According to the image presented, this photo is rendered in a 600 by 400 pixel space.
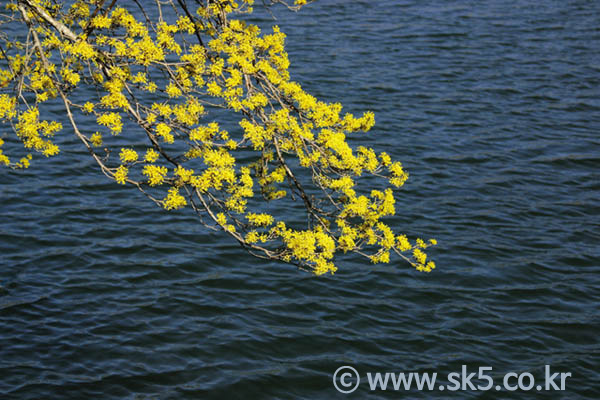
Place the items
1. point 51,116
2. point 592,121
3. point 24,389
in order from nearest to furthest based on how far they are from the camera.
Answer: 1. point 24,389
2. point 51,116
3. point 592,121

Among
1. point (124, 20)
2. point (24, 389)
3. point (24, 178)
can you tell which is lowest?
point (24, 389)

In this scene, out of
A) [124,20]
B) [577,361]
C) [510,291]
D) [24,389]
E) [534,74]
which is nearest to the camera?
[124,20]

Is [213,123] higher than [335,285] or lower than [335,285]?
lower

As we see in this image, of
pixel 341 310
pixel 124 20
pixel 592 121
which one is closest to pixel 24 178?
pixel 341 310

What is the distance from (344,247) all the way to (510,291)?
5.58 m

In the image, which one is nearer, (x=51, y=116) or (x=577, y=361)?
(x=577, y=361)

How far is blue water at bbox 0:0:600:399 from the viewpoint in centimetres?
952

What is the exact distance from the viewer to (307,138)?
6781 millimetres

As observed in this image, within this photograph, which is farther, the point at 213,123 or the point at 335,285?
the point at 335,285

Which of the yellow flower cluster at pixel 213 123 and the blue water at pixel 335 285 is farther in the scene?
the blue water at pixel 335 285

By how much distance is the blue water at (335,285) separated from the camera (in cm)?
952

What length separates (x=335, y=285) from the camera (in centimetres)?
1144

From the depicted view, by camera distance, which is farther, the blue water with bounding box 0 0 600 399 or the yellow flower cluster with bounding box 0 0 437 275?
the blue water with bounding box 0 0 600 399

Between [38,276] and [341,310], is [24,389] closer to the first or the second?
[38,276]
